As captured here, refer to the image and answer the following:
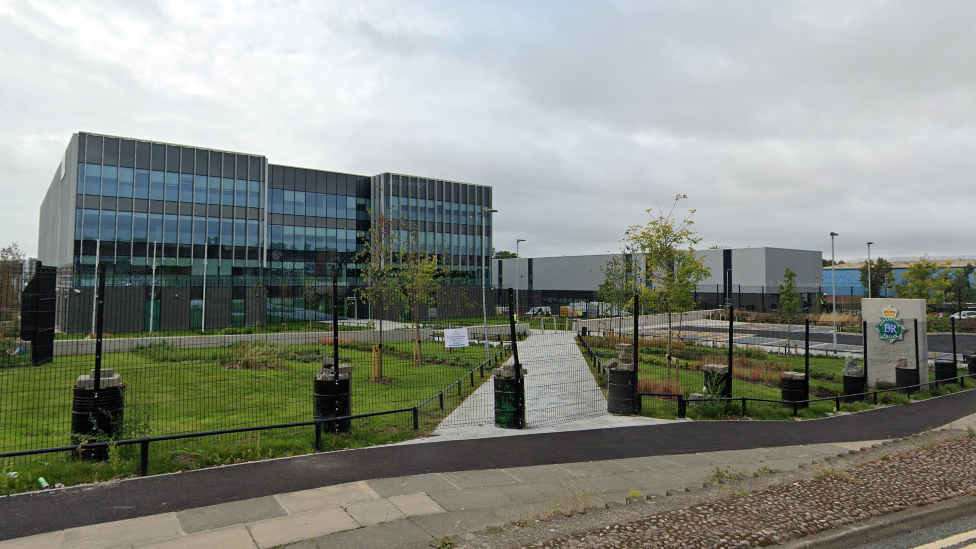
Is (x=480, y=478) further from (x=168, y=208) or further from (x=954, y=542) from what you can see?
(x=168, y=208)

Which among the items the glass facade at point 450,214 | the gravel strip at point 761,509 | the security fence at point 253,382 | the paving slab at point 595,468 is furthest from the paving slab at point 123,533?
the glass facade at point 450,214

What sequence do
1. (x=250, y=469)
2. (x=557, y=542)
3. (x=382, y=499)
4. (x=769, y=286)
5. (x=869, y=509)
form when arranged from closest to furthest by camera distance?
(x=557, y=542), (x=869, y=509), (x=382, y=499), (x=250, y=469), (x=769, y=286)

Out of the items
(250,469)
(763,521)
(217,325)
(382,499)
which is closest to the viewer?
(763,521)

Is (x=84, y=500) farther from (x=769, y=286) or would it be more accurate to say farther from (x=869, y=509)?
(x=769, y=286)

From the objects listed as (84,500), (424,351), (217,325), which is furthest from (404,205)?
(84,500)

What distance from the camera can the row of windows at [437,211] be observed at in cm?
6203

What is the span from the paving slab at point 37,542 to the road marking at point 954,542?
333 inches

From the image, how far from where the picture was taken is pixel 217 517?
5.81 metres

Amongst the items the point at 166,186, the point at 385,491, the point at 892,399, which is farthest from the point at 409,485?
the point at 166,186

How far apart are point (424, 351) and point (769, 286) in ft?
173

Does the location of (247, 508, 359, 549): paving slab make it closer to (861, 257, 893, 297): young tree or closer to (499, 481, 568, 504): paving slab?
(499, 481, 568, 504): paving slab

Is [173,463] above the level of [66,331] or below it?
below

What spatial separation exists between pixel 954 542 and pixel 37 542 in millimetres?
9082

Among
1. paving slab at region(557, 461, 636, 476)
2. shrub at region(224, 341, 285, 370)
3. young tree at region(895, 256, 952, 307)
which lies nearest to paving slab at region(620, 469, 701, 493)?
paving slab at region(557, 461, 636, 476)
